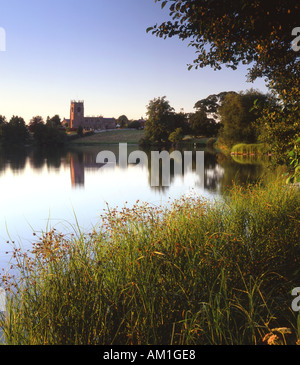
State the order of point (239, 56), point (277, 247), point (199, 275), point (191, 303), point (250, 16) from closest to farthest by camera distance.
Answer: point (191, 303) < point (199, 275) < point (277, 247) < point (250, 16) < point (239, 56)

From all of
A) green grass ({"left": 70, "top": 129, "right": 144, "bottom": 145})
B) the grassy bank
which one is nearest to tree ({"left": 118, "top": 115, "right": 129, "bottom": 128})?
green grass ({"left": 70, "top": 129, "right": 144, "bottom": 145})

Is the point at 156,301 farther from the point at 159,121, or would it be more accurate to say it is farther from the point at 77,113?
the point at 77,113

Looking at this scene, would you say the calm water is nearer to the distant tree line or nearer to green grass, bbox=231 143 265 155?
green grass, bbox=231 143 265 155

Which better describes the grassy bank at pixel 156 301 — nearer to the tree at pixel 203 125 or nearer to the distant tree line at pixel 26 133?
the tree at pixel 203 125

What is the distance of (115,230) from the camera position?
5.99m

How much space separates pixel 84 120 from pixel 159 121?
92.9 meters

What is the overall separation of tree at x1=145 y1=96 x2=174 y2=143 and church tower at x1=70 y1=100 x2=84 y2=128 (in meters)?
83.9

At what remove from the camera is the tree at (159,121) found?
74.6 metres

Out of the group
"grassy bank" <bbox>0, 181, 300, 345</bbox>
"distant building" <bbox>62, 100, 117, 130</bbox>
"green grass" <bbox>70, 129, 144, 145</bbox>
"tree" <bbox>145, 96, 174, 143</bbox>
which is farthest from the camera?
"distant building" <bbox>62, 100, 117, 130</bbox>

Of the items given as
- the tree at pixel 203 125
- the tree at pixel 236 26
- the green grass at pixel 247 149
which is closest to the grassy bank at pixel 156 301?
the tree at pixel 236 26

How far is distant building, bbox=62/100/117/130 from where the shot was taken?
156625mm
